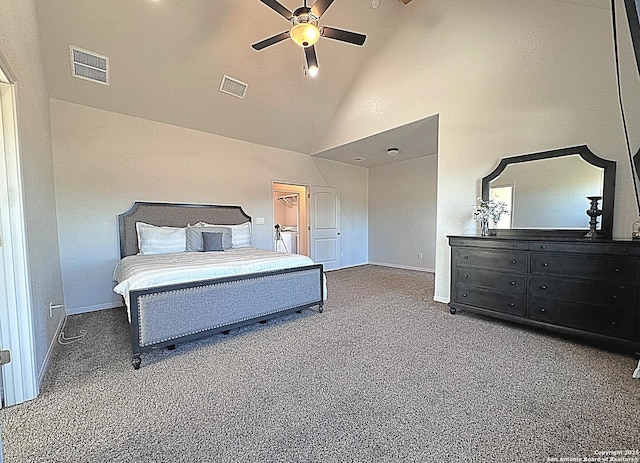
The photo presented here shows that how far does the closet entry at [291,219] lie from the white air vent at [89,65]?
315 centimetres

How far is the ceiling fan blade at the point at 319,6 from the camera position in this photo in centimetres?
245

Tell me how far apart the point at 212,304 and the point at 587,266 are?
3.36m

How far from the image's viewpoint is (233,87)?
4137 millimetres

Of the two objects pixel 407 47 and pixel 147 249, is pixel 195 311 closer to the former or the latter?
pixel 147 249

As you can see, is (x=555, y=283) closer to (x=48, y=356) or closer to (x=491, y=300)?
(x=491, y=300)

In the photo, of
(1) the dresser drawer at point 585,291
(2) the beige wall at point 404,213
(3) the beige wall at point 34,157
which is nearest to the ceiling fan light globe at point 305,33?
(3) the beige wall at point 34,157

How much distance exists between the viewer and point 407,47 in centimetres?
395

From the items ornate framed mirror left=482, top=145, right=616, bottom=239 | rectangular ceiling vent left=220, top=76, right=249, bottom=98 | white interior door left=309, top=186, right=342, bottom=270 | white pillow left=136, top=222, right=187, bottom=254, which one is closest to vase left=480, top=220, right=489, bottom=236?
ornate framed mirror left=482, top=145, right=616, bottom=239

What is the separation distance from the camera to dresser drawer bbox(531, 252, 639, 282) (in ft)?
7.54

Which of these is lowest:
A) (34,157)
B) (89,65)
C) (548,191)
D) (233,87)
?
(548,191)

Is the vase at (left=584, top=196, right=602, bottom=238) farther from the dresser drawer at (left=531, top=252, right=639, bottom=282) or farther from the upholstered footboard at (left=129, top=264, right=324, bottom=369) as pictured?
the upholstered footboard at (left=129, top=264, right=324, bottom=369)

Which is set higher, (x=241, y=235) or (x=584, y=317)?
(x=241, y=235)

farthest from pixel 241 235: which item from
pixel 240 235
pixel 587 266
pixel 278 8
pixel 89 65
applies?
pixel 587 266

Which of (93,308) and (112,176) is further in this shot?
(112,176)
